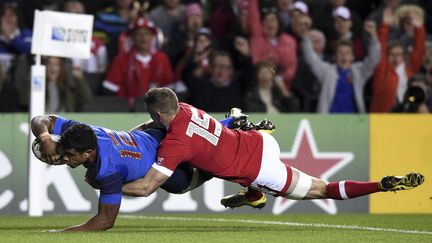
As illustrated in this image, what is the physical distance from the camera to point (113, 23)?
17688mm

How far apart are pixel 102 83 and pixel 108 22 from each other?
1248 mm

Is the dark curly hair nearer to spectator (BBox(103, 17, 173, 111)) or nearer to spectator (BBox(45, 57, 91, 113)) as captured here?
spectator (BBox(45, 57, 91, 113))

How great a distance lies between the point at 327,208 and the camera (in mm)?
15344

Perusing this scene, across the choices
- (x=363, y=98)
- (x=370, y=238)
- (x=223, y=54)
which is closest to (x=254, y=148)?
(x=370, y=238)

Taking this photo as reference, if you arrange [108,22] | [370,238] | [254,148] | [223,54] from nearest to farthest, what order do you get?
[370,238] → [254,148] → [223,54] → [108,22]

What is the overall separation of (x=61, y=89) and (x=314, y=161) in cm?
370

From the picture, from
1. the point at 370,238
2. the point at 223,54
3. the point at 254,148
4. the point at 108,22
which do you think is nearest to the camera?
the point at 370,238

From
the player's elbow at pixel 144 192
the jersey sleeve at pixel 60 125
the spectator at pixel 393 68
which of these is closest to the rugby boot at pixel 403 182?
the player's elbow at pixel 144 192

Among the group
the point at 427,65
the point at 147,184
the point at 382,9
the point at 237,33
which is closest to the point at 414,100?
the point at 427,65

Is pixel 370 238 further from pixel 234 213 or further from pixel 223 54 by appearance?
pixel 223 54

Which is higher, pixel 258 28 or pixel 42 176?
pixel 258 28

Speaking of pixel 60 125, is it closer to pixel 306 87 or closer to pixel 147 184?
pixel 147 184

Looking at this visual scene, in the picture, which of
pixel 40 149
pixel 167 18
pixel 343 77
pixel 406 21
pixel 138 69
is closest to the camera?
pixel 40 149

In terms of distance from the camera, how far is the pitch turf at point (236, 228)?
33.9 feet
